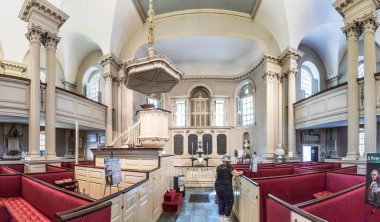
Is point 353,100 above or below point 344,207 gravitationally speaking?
above

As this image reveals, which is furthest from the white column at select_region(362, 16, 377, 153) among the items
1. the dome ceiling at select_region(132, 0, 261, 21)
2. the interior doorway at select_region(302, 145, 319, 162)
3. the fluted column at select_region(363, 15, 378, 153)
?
the interior doorway at select_region(302, 145, 319, 162)

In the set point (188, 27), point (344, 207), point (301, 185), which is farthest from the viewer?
point (188, 27)

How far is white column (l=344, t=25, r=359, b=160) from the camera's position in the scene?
8164mm

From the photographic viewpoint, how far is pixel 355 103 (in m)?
8.20

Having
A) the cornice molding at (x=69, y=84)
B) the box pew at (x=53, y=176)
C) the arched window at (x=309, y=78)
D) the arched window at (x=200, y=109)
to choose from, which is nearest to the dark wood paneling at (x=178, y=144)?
the arched window at (x=200, y=109)

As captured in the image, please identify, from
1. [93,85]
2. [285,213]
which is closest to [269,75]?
[93,85]

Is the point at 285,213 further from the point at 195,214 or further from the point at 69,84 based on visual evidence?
the point at 69,84

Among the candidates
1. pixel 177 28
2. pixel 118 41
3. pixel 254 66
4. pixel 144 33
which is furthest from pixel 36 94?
pixel 254 66

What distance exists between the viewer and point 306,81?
15430 mm

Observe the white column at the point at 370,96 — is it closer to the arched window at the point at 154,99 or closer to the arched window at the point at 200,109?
the arched window at the point at 200,109

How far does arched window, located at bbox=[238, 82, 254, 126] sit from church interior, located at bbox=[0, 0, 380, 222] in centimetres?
11

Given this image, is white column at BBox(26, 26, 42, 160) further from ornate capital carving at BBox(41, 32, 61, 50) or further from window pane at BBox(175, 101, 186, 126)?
window pane at BBox(175, 101, 186, 126)

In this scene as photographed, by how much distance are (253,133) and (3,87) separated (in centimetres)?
1301

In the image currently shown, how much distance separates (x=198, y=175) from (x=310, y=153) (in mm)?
7382
